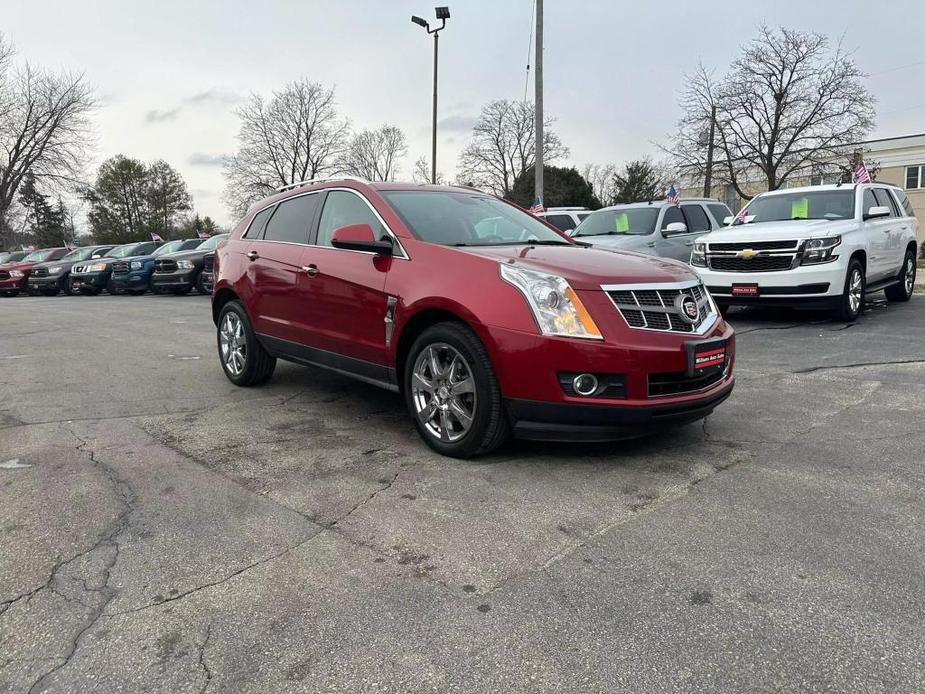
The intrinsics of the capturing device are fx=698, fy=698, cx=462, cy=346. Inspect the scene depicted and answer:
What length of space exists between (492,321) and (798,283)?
6.58 m

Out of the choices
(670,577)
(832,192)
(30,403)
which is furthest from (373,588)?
(832,192)

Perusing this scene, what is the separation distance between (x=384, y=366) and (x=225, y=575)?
6.62ft

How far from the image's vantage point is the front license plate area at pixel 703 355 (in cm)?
391

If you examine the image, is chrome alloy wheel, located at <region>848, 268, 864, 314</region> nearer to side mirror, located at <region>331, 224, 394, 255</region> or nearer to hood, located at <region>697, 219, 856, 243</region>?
hood, located at <region>697, 219, 856, 243</region>

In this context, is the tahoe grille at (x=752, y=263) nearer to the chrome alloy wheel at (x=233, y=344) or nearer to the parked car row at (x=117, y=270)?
the chrome alloy wheel at (x=233, y=344)

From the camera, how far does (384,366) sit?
4605mm

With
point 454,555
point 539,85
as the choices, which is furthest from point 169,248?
point 454,555

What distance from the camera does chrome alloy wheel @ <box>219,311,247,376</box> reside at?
6.30m

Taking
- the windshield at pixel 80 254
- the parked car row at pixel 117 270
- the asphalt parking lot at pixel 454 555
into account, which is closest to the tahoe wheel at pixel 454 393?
the asphalt parking lot at pixel 454 555

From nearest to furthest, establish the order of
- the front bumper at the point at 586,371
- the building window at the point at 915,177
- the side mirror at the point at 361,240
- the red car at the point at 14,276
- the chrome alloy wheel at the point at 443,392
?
1. the front bumper at the point at 586,371
2. the chrome alloy wheel at the point at 443,392
3. the side mirror at the point at 361,240
4. the red car at the point at 14,276
5. the building window at the point at 915,177

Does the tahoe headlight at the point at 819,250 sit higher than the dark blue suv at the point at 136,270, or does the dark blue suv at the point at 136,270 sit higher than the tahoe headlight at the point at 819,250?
the tahoe headlight at the point at 819,250

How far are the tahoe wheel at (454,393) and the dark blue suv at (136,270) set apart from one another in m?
19.8

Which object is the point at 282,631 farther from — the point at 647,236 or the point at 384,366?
the point at 647,236

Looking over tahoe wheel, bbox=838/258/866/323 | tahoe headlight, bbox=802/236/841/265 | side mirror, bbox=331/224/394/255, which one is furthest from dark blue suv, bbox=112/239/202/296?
side mirror, bbox=331/224/394/255
